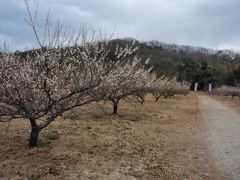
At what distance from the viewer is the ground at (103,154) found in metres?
7.78

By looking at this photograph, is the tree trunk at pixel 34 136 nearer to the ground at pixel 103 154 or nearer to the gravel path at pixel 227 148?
the ground at pixel 103 154

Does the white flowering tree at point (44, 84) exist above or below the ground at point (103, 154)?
above

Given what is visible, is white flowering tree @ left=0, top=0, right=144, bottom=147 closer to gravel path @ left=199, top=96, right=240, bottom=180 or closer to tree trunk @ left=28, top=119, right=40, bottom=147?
tree trunk @ left=28, top=119, right=40, bottom=147

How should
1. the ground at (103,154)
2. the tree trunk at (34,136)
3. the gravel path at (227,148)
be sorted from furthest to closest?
the tree trunk at (34,136)
the gravel path at (227,148)
the ground at (103,154)

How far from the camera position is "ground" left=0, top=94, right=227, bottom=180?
25.5 ft

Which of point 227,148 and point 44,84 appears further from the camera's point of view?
point 227,148

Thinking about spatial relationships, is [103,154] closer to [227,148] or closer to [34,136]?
[34,136]

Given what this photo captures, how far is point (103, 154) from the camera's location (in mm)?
9594

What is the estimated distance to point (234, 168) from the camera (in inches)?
344

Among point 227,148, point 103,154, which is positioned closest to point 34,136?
point 103,154

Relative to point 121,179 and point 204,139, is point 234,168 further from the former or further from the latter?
point 204,139

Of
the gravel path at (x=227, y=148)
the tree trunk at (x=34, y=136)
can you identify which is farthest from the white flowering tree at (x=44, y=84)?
the gravel path at (x=227, y=148)

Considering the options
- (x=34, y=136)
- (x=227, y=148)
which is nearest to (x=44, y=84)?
(x=34, y=136)

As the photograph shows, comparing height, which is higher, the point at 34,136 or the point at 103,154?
the point at 34,136
